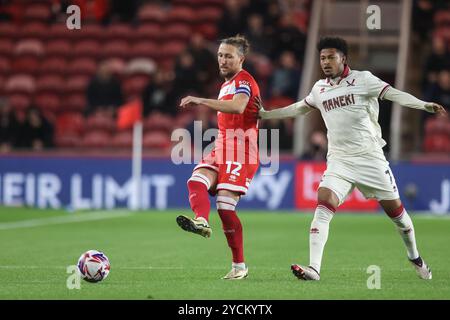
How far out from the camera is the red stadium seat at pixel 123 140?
21547 mm

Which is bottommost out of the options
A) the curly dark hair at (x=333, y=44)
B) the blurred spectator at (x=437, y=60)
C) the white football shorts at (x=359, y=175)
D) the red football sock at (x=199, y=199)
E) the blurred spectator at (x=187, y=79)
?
the red football sock at (x=199, y=199)

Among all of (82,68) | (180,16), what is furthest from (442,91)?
(82,68)

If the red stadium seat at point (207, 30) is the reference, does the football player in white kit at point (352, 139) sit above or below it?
below

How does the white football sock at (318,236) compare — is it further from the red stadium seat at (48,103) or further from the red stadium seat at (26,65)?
the red stadium seat at (26,65)

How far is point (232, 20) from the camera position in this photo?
22.4 metres

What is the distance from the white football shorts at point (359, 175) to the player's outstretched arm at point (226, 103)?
997mm

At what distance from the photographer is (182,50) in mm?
22891

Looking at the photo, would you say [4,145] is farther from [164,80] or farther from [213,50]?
[213,50]

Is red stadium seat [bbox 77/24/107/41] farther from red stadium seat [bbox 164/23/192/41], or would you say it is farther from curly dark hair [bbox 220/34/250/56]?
curly dark hair [bbox 220/34/250/56]

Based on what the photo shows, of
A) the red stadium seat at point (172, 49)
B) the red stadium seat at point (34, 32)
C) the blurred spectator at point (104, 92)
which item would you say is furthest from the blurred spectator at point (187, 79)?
the red stadium seat at point (34, 32)

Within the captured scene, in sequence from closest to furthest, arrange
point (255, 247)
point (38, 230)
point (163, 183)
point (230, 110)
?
point (230, 110)
point (255, 247)
point (38, 230)
point (163, 183)

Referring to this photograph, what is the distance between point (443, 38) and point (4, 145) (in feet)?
32.1
